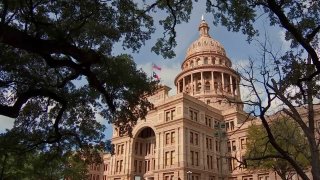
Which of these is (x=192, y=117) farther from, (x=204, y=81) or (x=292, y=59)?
(x=292, y=59)

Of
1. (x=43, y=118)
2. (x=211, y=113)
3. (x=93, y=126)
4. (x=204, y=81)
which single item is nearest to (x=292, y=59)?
(x=93, y=126)

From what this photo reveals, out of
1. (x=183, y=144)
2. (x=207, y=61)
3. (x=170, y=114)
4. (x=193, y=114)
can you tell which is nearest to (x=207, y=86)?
(x=207, y=61)

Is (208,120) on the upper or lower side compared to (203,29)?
lower

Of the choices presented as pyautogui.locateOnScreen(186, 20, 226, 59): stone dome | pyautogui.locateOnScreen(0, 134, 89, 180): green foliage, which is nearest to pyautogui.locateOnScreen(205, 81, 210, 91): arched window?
pyautogui.locateOnScreen(186, 20, 226, 59): stone dome

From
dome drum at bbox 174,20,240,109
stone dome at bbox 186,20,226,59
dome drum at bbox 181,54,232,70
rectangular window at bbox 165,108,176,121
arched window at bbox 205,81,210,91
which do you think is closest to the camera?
rectangular window at bbox 165,108,176,121

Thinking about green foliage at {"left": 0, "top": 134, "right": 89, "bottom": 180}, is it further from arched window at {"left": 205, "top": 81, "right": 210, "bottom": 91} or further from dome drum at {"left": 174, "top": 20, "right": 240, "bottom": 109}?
arched window at {"left": 205, "top": 81, "right": 210, "bottom": 91}

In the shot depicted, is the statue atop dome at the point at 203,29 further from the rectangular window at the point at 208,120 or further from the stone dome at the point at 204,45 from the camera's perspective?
the rectangular window at the point at 208,120

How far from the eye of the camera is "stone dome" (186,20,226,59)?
268 ft

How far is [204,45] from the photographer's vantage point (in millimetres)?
83062

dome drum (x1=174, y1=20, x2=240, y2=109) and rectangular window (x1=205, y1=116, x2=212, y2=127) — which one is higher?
dome drum (x1=174, y1=20, x2=240, y2=109)

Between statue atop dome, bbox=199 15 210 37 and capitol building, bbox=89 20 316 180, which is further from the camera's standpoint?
statue atop dome, bbox=199 15 210 37

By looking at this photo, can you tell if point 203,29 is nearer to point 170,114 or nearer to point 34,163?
point 170,114

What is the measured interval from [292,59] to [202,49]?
67887mm

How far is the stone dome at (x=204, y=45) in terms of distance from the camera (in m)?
81.6
